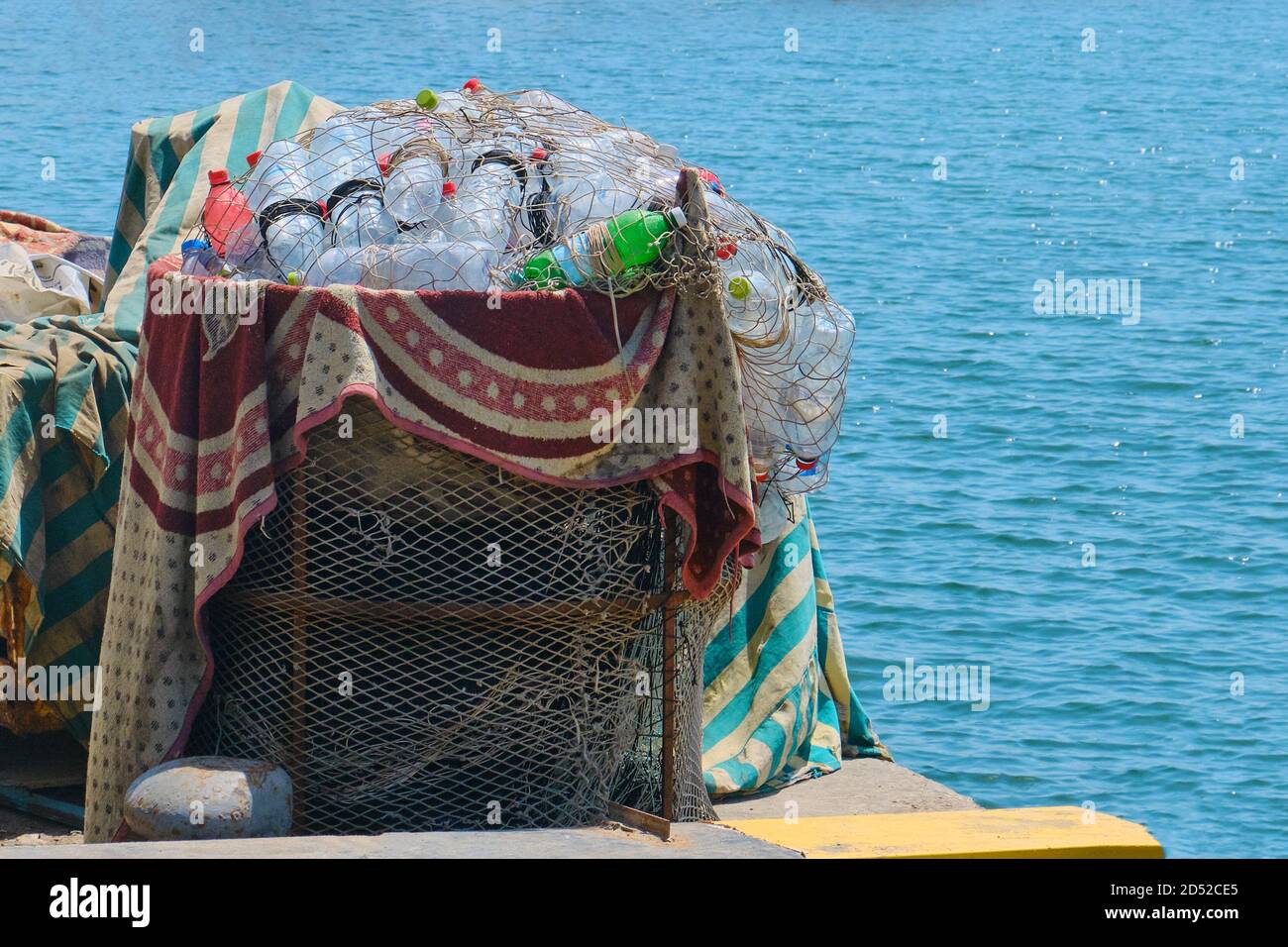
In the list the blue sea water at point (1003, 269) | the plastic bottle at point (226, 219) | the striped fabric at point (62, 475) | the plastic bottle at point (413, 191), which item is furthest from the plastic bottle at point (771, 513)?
the blue sea water at point (1003, 269)

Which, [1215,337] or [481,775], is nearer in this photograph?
[481,775]

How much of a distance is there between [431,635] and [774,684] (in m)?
1.74

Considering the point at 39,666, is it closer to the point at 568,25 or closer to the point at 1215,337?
the point at 1215,337

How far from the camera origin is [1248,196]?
23.4m

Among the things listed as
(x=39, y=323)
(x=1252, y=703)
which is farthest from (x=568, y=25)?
(x=39, y=323)

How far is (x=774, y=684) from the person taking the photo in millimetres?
5906

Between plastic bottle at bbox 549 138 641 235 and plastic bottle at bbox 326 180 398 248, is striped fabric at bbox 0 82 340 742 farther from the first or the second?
plastic bottle at bbox 549 138 641 235

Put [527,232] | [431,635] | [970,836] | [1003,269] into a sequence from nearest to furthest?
1. [970,836]
2. [431,635]
3. [527,232]
4. [1003,269]

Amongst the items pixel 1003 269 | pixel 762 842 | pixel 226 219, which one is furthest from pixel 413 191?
pixel 1003 269

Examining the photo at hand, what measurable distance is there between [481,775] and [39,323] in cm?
247

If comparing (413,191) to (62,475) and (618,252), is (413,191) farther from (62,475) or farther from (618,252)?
(62,475)

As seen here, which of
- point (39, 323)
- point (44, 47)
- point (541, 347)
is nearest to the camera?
point (541, 347)

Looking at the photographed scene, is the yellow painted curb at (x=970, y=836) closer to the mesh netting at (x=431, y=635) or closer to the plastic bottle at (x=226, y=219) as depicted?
the mesh netting at (x=431, y=635)

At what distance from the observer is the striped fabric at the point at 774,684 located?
18.8ft
